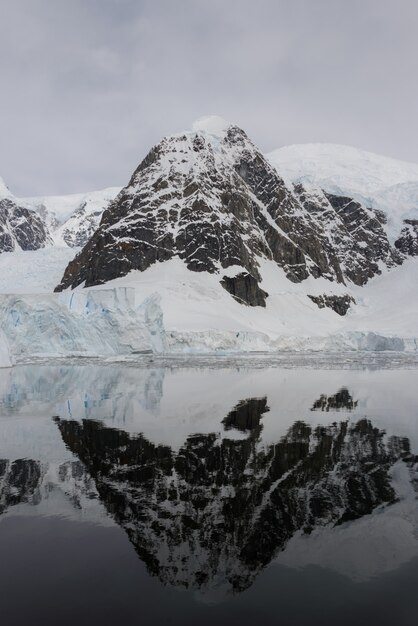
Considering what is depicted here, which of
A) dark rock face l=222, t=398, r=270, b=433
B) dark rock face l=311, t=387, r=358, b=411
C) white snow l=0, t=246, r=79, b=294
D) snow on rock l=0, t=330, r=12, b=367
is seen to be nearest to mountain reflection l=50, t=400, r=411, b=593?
dark rock face l=222, t=398, r=270, b=433

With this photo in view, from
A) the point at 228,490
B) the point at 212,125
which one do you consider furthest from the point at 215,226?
the point at 228,490

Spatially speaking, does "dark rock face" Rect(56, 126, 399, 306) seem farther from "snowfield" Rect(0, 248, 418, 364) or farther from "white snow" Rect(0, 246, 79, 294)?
"white snow" Rect(0, 246, 79, 294)

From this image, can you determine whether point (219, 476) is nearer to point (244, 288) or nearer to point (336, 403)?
point (336, 403)

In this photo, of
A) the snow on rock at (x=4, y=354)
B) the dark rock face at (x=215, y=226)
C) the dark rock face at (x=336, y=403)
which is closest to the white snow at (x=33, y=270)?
the dark rock face at (x=215, y=226)

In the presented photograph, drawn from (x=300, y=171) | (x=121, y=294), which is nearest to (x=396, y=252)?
(x=300, y=171)

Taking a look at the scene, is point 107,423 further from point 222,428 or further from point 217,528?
point 217,528

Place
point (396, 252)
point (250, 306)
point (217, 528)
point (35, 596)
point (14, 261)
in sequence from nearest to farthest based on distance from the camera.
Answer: point (35, 596)
point (217, 528)
point (250, 306)
point (14, 261)
point (396, 252)
